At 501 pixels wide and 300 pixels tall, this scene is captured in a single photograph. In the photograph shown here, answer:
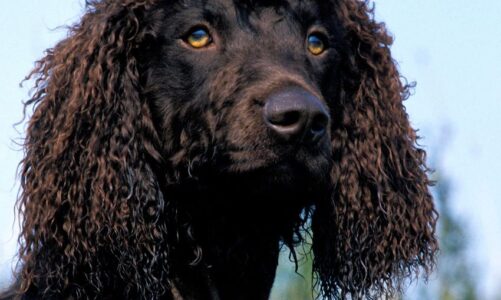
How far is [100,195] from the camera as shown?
14.2 ft

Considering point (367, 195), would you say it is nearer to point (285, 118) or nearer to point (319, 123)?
point (319, 123)

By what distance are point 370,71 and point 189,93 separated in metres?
1.09

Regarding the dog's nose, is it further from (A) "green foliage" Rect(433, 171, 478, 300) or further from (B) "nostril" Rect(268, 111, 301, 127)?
(A) "green foliage" Rect(433, 171, 478, 300)

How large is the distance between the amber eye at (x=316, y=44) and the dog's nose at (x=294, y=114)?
1.90ft

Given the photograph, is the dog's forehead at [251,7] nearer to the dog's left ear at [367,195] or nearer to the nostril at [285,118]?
the dog's left ear at [367,195]

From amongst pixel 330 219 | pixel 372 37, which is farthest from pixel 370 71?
pixel 330 219

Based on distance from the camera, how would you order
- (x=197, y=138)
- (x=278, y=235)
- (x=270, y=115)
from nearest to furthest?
(x=270, y=115)
(x=197, y=138)
(x=278, y=235)

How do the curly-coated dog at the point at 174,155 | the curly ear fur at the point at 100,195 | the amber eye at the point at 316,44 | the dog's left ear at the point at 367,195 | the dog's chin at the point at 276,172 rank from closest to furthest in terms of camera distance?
the dog's chin at the point at 276,172, the curly-coated dog at the point at 174,155, the curly ear fur at the point at 100,195, the amber eye at the point at 316,44, the dog's left ear at the point at 367,195

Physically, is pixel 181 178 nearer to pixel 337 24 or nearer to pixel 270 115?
pixel 270 115

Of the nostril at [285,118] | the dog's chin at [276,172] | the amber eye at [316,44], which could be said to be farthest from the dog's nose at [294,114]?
the amber eye at [316,44]

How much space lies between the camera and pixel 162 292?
4379 millimetres

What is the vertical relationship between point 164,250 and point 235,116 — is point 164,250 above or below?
below

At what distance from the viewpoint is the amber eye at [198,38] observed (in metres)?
4.31

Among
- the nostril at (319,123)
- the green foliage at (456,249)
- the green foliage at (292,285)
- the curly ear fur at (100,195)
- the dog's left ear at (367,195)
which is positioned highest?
the green foliage at (456,249)
